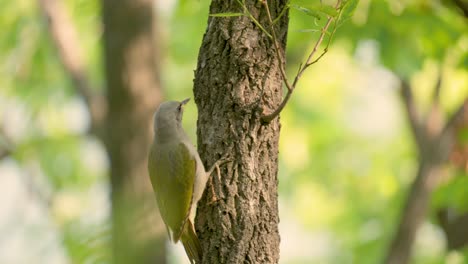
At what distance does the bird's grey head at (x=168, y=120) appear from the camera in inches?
202

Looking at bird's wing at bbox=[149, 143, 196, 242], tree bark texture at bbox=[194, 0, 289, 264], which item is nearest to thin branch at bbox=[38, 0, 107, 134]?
bird's wing at bbox=[149, 143, 196, 242]

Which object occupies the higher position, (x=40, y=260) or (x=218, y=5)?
(x=218, y=5)

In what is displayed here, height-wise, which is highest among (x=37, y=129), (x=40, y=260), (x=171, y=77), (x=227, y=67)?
(x=171, y=77)

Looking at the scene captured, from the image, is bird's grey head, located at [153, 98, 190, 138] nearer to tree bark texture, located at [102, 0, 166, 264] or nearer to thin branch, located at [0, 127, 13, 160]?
tree bark texture, located at [102, 0, 166, 264]

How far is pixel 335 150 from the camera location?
15188 millimetres

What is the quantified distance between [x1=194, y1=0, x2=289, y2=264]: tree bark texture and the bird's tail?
0.28ft

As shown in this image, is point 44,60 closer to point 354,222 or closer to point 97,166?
point 97,166

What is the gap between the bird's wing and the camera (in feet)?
14.5

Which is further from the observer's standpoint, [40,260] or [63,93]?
[63,93]

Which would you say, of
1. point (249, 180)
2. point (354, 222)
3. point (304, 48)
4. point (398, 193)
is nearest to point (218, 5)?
point (249, 180)

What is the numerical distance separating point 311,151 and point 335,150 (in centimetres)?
67

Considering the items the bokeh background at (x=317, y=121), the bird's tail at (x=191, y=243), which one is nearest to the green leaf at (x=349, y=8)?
the bird's tail at (x=191, y=243)

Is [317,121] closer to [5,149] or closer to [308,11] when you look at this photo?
[5,149]

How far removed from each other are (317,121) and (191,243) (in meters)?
10.7
